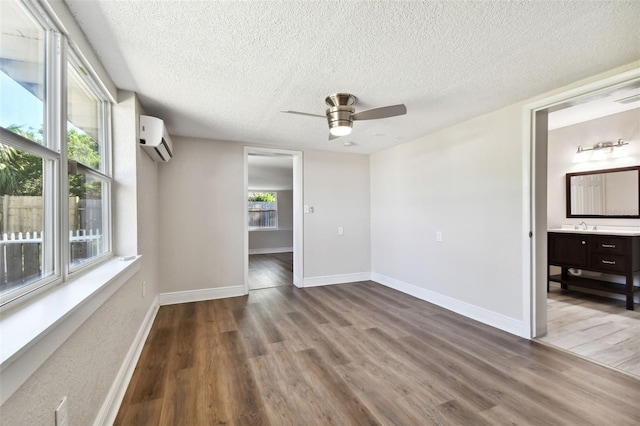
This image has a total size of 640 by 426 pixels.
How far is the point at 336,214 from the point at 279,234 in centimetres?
432

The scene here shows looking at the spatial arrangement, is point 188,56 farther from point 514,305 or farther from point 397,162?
point 514,305

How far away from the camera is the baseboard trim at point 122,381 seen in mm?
1536

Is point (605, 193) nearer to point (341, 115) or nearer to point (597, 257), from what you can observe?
point (597, 257)

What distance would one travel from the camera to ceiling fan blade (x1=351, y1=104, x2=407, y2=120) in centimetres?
223

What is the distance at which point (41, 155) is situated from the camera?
4.04 ft

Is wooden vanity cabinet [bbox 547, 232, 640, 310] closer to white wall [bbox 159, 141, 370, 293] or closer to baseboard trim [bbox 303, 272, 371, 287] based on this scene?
baseboard trim [bbox 303, 272, 371, 287]

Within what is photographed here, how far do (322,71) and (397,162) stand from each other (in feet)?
8.36

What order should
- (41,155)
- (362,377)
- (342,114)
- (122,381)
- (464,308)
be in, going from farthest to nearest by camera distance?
(464,308), (342,114), (362,377), (122,381), (41,155)

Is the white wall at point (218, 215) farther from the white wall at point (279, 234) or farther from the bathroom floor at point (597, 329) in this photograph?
the white wall at point (279, 234)

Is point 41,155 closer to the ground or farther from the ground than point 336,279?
farther from the ground

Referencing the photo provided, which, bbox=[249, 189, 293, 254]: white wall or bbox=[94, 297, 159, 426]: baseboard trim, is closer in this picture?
bbox=[94, 297, 159, 426]: baseboard trim

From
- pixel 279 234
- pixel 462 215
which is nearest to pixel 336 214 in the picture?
pixel 462 215

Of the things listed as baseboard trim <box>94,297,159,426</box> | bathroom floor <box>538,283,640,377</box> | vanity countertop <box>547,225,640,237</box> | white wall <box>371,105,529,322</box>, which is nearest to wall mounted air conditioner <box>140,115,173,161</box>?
baseboard trim <box>94,297,159,426</box>

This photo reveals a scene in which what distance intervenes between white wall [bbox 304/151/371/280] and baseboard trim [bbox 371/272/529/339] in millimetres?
761
